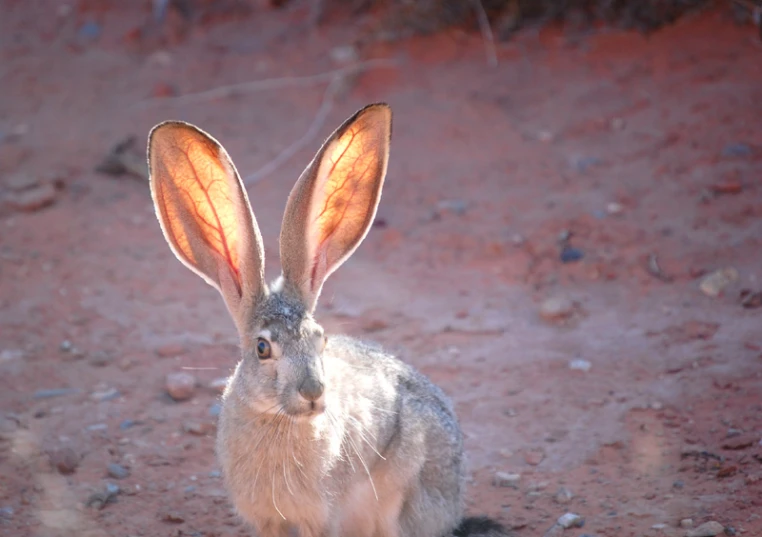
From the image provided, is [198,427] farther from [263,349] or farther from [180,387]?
[263,349]

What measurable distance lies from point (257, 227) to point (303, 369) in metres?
0.72

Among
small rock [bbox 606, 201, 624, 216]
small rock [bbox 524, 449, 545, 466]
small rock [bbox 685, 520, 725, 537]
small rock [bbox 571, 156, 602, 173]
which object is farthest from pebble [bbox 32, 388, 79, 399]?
small rock [bbox 571, 156, 602, 173]

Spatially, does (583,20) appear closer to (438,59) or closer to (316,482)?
(438,59)

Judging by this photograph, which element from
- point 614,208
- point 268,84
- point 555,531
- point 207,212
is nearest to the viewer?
point 207,212

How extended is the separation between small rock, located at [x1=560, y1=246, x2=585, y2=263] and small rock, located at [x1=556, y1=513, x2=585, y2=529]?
2.69 metres

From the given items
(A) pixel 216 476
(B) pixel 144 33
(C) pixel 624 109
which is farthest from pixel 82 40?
(A) pixel 216 476

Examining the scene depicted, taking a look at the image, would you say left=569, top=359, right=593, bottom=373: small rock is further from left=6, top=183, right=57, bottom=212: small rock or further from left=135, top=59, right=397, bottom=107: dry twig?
left=6, top=183, right=57, bottom=212: small rock

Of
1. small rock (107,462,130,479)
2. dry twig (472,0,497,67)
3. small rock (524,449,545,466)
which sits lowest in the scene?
small rock (524,449,545,466)

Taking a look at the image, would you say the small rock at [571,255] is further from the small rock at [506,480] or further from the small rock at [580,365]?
the small rock at [506,480]

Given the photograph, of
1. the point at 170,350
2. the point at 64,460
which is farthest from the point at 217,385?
the point at 64,460

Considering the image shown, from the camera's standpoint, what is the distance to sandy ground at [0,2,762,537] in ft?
17.0

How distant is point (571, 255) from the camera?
23.5ft

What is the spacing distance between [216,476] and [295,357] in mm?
1520

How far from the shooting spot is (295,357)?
406 centimetres
